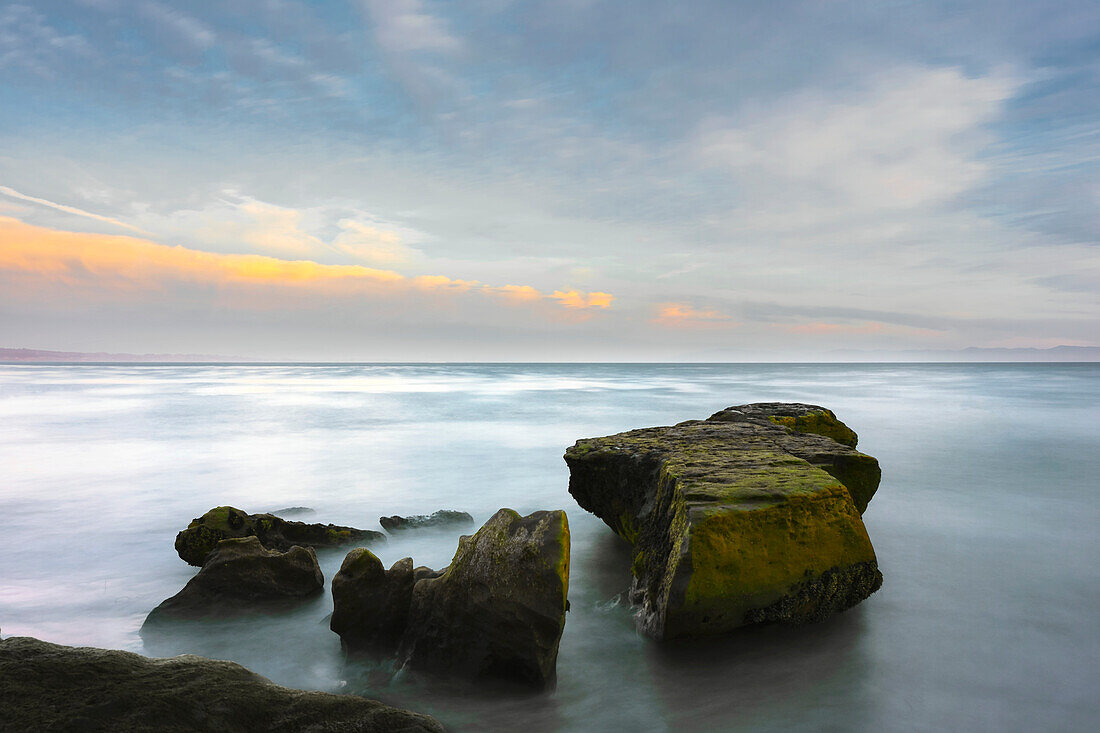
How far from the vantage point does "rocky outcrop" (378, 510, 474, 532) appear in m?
7.45

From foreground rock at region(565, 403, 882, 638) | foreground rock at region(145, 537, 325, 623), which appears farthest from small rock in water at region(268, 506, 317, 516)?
foreground rock at region(565, 403, 882, 638)

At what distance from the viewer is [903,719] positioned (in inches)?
136

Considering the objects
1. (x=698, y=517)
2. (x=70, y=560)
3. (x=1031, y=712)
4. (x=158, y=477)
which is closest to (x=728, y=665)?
(x=698, y=517)

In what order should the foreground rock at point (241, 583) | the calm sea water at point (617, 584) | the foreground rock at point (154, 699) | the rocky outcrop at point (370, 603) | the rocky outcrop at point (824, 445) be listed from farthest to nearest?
the rocky outcrop at point (824, 445) < the foreground rock at point (241, 583) < the rocky outcrop at point (370, 603) < the calm sea water at point (617, 584) < the foreground rock at point (154, 699)

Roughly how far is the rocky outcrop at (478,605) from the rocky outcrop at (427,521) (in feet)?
11.0

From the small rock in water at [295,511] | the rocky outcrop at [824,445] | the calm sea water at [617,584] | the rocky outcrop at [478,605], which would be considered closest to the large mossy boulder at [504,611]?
the rocky outcrop at [478,605]

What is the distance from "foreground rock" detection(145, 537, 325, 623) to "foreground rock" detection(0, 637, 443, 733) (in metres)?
2.03

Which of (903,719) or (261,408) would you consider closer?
(903,719)

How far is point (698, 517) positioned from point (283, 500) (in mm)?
7957

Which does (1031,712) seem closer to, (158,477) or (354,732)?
(354,732)

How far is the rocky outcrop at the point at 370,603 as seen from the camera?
157 inches

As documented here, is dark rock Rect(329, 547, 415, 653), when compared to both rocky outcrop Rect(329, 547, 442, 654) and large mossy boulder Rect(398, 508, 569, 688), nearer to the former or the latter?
rocky outcrop Rect(329, 547, 442, 654)

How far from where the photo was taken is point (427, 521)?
766 centimetres

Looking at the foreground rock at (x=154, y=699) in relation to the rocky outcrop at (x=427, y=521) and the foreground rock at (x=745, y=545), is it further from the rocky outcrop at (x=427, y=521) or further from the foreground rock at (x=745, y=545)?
the rocky outcrop at (x=427, y=521)
